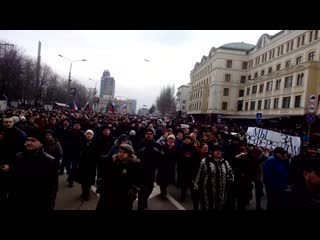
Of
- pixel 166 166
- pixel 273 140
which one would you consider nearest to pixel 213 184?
pixel 166 166

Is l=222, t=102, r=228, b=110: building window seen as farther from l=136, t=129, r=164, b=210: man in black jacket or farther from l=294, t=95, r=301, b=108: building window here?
l=136, t=129, r=164, b=210: man in black jacket

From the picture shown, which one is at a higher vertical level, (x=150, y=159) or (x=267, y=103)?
(x=267, y=103)

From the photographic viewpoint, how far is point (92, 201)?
6.86m

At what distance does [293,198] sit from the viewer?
11.0ft

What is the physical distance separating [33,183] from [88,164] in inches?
128

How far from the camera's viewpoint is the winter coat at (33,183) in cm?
400

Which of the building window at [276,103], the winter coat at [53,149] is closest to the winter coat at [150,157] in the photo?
the winter coat at [53,149]

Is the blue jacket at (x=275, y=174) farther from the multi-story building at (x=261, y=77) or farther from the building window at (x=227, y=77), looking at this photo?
the building window at (x=227, y=77)

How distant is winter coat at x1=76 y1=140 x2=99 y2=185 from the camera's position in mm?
7180

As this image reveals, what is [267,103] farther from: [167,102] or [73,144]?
[167,102]

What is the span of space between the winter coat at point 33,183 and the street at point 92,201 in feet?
7.71

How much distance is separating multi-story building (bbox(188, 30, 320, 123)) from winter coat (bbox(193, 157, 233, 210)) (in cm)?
3382

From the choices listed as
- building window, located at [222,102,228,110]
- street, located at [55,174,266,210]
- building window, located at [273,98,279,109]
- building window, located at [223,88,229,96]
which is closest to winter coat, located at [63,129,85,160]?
street, located at [55,174,266,210]
